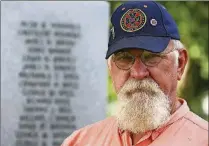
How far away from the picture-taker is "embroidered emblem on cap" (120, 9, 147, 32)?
3123 millimetres

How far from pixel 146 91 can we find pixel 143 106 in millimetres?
84

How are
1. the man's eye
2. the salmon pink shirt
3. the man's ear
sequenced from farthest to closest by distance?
the man's ear → the man's eye → the salmon pink shirt

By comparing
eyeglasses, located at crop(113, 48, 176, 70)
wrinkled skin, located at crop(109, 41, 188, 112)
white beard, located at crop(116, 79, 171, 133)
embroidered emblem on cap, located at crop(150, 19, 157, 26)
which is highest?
embroidered emblem on cap, located at crop(150, 19, 157, 26)

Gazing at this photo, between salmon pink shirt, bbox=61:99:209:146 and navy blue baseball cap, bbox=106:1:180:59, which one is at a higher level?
navy blue baseball cap, bbox=106:1:180:59

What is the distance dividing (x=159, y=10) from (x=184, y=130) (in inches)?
23.5

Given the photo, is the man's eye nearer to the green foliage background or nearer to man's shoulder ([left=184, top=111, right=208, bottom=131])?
man's shoulder ([left=184, top=111, right=208, bottom=131])

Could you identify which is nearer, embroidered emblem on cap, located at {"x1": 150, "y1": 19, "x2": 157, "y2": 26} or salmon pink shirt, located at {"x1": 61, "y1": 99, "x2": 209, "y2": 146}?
salmon pink shirt, located at {"x1": 61, "y1": 99, "x2": 209, "y2": 146}

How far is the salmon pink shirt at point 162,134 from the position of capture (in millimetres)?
2982

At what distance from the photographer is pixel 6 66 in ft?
19.9

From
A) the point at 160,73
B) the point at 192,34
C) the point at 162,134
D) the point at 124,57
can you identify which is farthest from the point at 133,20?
the point at 192,34

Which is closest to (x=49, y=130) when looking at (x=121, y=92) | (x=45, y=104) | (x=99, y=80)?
(x=45, y=104)

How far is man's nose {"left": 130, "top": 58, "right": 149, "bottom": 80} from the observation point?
120 inches

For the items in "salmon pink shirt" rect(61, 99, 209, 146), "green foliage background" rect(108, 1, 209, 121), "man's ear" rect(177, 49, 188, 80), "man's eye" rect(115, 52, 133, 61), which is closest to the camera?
"salmon pink shirt" rect(61, 99, 209, 146)

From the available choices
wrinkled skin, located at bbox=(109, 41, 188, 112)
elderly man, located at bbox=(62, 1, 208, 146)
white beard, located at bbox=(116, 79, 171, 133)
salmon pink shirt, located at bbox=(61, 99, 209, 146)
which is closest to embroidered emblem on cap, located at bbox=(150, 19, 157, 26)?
elderly man, located at bbox=(62, 1, 208, 146)
